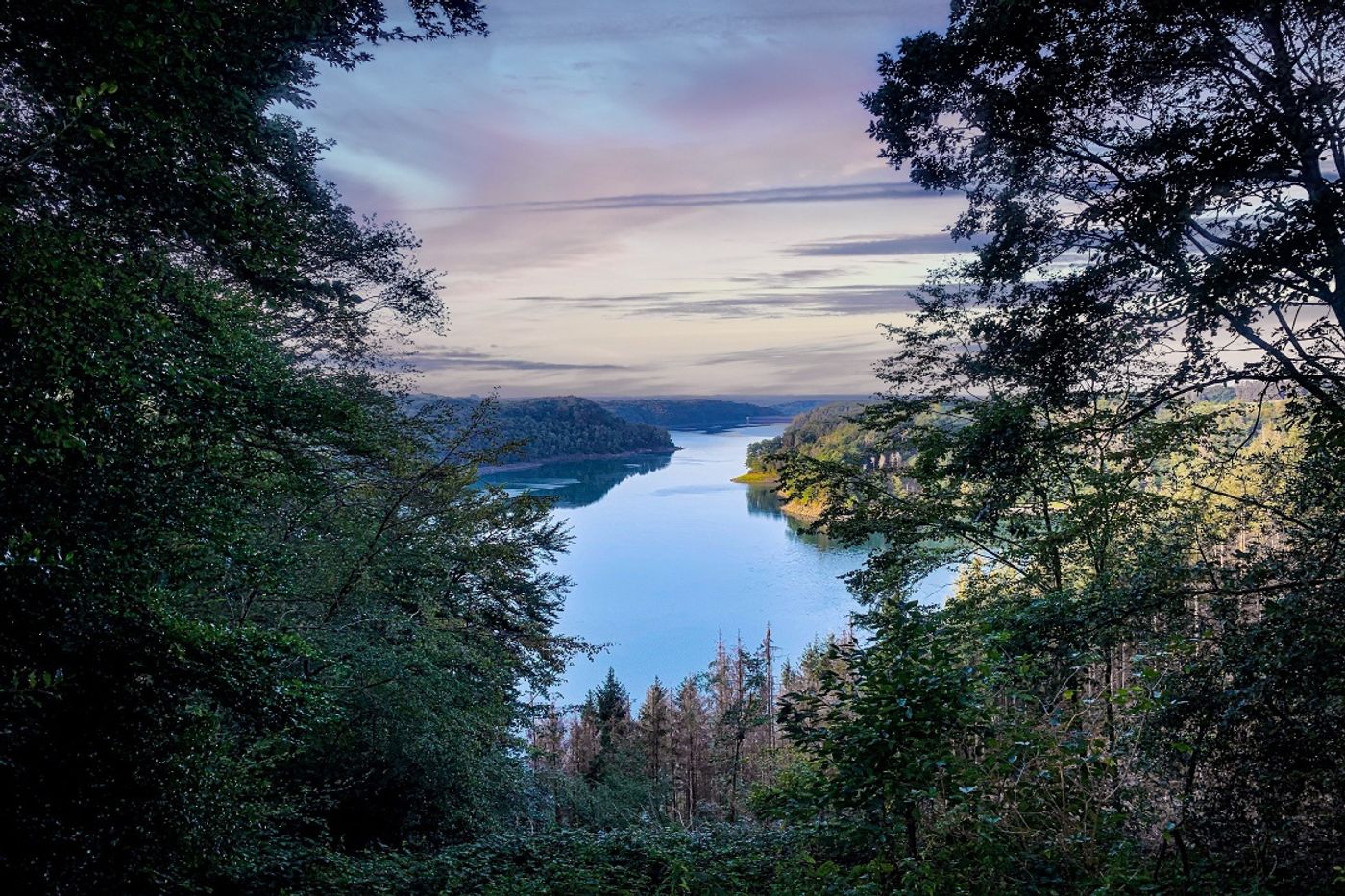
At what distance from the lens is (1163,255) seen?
14.7 ft

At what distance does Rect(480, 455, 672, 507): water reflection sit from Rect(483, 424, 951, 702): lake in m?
0.76

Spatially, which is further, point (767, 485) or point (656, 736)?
point (767, 485)

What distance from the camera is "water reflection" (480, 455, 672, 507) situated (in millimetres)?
85625

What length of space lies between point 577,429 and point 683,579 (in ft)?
245

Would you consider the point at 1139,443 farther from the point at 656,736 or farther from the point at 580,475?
the point at 580,475

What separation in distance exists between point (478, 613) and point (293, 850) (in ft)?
25.2

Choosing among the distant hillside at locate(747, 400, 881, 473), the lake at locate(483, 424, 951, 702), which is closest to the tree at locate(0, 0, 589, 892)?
the distant hillside at locate(747, 400, 881, 473)

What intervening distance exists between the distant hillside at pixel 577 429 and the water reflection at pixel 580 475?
230 cm

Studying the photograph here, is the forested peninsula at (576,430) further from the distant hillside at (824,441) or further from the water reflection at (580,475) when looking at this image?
the distant hillside at (824,441)

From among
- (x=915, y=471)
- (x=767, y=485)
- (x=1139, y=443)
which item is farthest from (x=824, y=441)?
(x=1139, y=443)

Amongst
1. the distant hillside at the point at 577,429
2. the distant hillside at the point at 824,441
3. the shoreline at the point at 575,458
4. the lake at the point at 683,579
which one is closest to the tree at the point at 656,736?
the lake at the point at 683,579

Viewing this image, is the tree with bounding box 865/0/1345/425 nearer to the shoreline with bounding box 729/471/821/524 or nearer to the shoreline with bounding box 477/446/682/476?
the shoreline with bounding box 729/471/821/524

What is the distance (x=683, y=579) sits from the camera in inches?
2174

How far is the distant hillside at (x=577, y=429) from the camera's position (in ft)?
380
